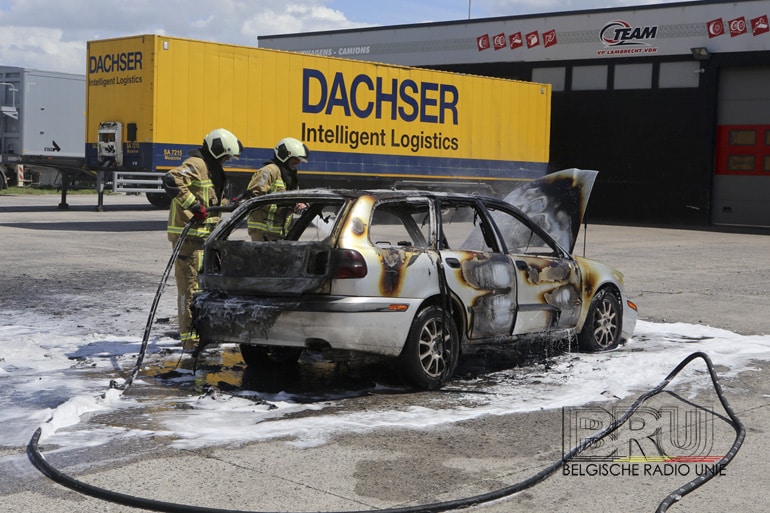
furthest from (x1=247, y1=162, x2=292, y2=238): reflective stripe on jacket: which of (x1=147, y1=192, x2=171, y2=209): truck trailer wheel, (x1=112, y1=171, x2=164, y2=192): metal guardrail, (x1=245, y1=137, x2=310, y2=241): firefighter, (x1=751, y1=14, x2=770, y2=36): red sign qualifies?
(x1=751, y1=14, x2=770, y2=36): red sign

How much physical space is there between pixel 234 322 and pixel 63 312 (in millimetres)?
3997

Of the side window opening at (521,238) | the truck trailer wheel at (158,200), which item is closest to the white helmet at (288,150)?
the side window opening at (521,238)

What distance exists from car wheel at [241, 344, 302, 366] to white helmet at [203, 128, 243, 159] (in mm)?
1803

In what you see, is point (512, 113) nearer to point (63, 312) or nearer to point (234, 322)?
point (63, 312)

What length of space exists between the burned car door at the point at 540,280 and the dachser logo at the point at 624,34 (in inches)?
981

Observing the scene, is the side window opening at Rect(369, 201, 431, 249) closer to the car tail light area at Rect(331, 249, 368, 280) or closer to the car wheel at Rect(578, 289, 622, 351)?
the car tail light area at Rect(331, 249, 368, 280)

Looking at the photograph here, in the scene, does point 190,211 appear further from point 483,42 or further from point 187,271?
point 483,42

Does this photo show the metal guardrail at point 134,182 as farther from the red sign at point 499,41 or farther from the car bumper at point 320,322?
the car bumper at point 320,322

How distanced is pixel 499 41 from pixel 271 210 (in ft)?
90.4

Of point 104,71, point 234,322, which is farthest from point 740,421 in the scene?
point 104,71

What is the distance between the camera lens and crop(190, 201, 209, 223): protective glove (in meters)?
8.70

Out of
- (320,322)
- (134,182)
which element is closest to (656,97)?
(134,182)

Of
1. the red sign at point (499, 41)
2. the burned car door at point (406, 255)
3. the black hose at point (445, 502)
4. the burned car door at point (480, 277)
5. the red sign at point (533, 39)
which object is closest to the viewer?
the black hose at point (445, 502)

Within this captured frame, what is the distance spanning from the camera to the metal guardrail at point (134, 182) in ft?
78.5
